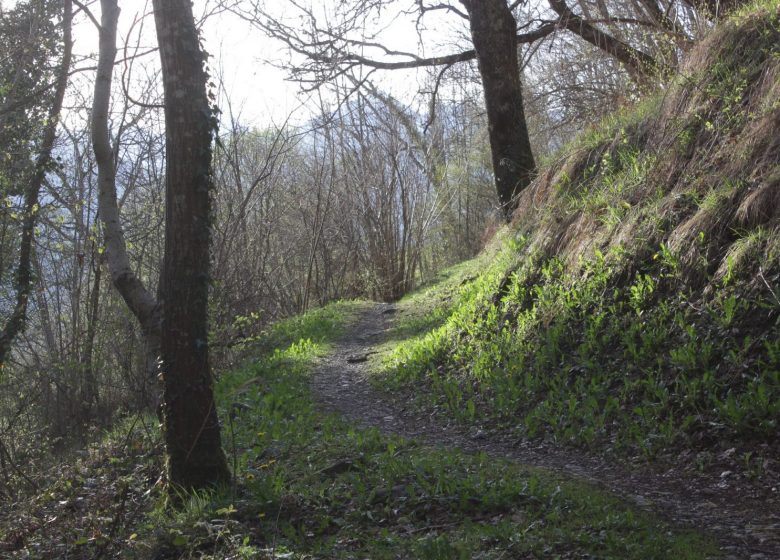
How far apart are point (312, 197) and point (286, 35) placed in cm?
873

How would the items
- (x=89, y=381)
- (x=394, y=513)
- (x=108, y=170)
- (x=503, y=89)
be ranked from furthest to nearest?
(x=89, y=381)
(x=503, y=89)
(x=108, y=170)
(x=394, y=513)

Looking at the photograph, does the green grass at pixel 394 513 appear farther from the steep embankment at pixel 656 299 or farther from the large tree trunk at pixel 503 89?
the large tree trunk at pixel 503 89

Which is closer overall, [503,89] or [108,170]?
[108,170]

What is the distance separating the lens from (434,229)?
25688 millimetres

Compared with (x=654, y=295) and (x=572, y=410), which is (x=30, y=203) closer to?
(x=572, y=410)

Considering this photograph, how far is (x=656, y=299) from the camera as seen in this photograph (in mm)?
6352

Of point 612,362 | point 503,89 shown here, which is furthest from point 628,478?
point 503,89

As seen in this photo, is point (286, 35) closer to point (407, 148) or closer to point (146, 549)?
point (407, 148)

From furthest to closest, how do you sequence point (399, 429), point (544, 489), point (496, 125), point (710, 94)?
1. point (496, 125)
2. point (710, 94)
3. point (399, 429)
4. point (544, 489)

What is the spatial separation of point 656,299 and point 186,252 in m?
4.14

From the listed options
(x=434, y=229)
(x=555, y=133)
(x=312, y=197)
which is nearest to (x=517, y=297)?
(x=555, y=133)

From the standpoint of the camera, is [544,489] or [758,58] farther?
[758,58]

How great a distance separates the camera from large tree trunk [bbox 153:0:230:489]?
4.97 m

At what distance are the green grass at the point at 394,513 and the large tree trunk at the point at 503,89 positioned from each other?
6.11 m
